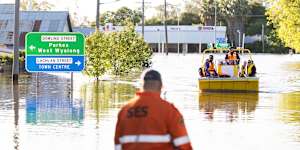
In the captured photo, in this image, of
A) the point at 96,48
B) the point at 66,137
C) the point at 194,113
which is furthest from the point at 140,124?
the point at 96,48

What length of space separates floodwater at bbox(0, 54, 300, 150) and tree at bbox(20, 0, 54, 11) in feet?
365

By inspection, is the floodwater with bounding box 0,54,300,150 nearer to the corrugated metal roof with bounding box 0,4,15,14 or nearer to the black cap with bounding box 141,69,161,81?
the black cap with bounding box 141,69,161,81

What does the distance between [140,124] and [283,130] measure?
29.7 ft

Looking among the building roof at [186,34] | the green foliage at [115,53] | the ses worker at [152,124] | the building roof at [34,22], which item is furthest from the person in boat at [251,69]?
the building roof at [186,34]

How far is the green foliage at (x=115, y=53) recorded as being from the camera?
102 ft

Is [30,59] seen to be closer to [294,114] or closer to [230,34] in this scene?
[294,114]

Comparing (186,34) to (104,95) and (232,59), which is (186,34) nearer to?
(232,59)

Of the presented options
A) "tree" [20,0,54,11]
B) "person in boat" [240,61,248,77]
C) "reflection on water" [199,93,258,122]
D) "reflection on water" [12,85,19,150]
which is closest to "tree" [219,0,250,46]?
"tree" [20,0,54,11]

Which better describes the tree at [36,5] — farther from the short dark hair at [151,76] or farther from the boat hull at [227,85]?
the short dark hair at [151,76]

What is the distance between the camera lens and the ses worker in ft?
21.0

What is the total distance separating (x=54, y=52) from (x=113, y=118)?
14.4ft

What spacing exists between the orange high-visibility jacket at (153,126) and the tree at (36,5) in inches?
5161

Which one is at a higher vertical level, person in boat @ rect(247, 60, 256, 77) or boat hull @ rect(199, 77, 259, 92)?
person in boat @ rect(247, 60, 256, 77)

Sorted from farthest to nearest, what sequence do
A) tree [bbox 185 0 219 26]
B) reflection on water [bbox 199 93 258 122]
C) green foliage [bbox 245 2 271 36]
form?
1. tree [bbox 185 0 219 26]
2. green foliage [bbox 245 2 271 36]
3. reflection on water [bbox 199 93 258 122]
